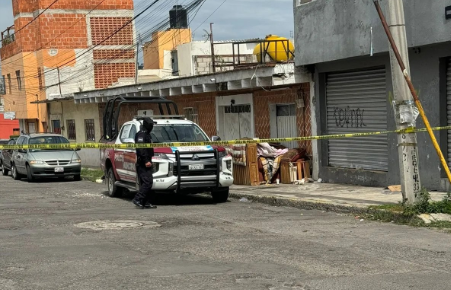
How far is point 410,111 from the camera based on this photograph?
11242 mm

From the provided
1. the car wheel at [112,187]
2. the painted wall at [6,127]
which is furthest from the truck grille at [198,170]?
the painted wall at [6,127]

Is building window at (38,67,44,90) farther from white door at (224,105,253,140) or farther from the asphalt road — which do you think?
the asphalt road

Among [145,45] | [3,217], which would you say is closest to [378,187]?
[3,217]

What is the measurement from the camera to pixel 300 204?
45.1 ft

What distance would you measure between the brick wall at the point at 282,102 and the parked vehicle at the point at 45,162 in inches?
301

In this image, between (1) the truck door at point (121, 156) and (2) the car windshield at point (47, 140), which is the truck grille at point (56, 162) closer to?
(2) the car windshield at point (47, 140)

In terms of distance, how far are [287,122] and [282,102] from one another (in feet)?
2.01

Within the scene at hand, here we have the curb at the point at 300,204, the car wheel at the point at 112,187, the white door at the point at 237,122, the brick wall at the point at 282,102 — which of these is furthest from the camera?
the white door at the point at 237,122

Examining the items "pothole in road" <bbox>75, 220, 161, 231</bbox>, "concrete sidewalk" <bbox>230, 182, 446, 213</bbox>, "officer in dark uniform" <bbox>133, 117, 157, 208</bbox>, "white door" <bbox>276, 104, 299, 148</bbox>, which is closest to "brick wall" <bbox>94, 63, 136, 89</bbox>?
"white door" <bbox>276, 104, 299, 148</bbox>

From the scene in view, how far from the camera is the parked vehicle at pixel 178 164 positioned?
559 inches

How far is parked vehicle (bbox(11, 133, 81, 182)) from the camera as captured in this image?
23.6 m

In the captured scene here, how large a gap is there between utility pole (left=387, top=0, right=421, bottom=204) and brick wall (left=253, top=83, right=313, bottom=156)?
22.4 ft

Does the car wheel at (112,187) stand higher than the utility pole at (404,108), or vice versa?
the utility pole at (404,108)

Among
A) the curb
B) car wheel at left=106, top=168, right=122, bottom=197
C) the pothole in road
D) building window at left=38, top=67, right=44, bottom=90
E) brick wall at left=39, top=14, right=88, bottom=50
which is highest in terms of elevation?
brick wall at left=39, top=14, right=88, bottom=50
